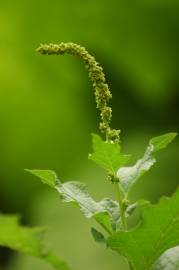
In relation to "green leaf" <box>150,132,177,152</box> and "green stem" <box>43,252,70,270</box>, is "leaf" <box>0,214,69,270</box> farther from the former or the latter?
"green leaf" <box>150,132,177,152</box>

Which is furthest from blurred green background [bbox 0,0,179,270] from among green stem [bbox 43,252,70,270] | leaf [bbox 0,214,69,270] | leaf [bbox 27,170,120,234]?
leaf [bbox 0,214,69,270]

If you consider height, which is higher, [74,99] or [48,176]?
[48,176]

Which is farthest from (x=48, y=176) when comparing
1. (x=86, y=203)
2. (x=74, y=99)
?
(x=74, y=99)

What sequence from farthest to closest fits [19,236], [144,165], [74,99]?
[74,99]
[144,165]
[19,236]

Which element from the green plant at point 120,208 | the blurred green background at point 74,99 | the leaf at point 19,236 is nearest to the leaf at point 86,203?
the green plant at point 120,208

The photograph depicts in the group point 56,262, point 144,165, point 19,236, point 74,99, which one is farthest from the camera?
point 74,99

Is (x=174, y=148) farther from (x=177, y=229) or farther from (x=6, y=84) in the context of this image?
(x=177, y=229)

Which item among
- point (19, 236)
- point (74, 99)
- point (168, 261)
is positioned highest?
point (19, 236)

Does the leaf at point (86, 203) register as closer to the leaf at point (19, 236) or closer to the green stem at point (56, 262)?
the green stem at point (56, 262)

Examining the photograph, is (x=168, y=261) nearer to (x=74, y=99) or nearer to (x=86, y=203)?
(x=86, y=203)
